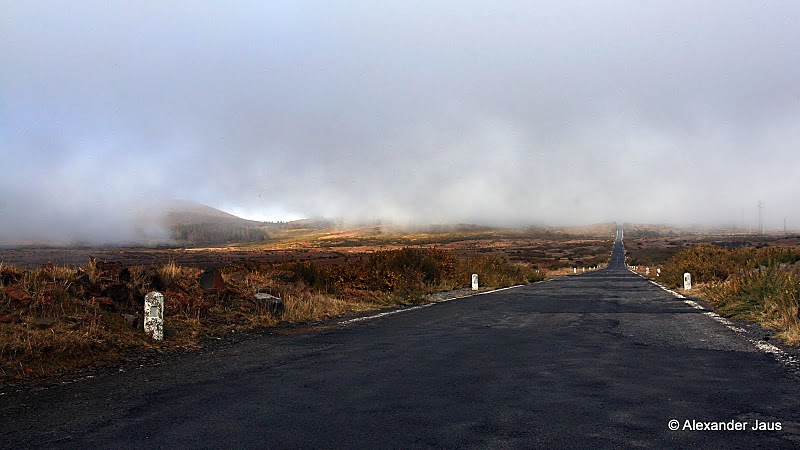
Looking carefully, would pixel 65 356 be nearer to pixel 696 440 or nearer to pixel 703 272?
pixel 696 440

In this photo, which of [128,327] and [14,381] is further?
[128,327]

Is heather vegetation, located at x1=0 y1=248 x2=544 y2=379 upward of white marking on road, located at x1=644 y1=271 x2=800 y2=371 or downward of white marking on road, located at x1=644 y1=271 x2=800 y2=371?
upward

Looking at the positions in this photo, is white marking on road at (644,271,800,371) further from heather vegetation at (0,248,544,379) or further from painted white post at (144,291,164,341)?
painted white post at (144,291,164,341)

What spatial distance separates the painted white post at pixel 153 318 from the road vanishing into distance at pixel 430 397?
96 centimetres

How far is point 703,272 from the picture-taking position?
82.5ft

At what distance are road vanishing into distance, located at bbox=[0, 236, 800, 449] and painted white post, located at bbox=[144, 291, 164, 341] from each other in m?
0.96

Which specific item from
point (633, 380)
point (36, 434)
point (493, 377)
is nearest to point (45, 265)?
point (36, 434)

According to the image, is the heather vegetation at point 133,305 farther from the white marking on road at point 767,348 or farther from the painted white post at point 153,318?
the white marking on road at point 767,348

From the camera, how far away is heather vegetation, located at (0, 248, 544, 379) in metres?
6.97

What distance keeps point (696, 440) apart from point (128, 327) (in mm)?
7770

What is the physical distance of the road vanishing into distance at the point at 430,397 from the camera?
418 centimetres

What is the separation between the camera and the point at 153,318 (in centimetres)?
852

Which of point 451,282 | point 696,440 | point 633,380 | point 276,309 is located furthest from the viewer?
point 451,282

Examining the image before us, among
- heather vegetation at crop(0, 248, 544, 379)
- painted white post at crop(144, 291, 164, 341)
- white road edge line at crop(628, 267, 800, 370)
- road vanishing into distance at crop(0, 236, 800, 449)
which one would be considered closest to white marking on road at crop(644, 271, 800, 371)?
white road edge line at crop(628, 267, 800, 370)
